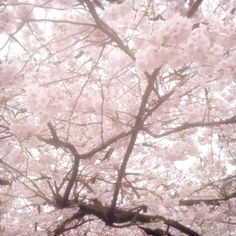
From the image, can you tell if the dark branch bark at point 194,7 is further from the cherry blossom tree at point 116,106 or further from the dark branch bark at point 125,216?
the dark branch bark at point 125,216

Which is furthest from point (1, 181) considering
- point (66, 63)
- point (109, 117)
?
point (109, 117)

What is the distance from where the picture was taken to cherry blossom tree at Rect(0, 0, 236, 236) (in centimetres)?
338

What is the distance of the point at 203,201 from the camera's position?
19.8ft

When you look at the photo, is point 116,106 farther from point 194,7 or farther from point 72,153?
point 194,7

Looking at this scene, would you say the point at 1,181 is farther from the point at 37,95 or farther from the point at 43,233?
the point at 37,95

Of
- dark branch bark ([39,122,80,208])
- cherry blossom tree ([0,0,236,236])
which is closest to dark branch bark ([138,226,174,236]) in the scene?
cherry blossom tree ([0,0,236,236])

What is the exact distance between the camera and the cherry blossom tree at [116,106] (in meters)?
3.38

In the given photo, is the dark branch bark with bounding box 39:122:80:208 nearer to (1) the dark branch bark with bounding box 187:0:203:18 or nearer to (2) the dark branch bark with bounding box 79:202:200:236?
(2) the dark branch bark with bounding box 79:202:200:236

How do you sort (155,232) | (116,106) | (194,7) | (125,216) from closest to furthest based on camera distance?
1. (194,7)
2. (116,106)
3. (125,216)
4. (155,232)

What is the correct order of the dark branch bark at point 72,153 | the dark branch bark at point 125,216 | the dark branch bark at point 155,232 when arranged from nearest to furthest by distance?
1. the dark branch bark at point 72,153
2. the dark branch bark at point 125,216
3. the dark branch bark at point 155,232

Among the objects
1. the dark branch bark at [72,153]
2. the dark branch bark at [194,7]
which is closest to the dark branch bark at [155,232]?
the dark branch bark at [72,153]

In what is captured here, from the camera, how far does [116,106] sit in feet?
15.1

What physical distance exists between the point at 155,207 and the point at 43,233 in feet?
5.40

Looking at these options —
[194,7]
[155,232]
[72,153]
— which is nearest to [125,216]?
[155,232]
